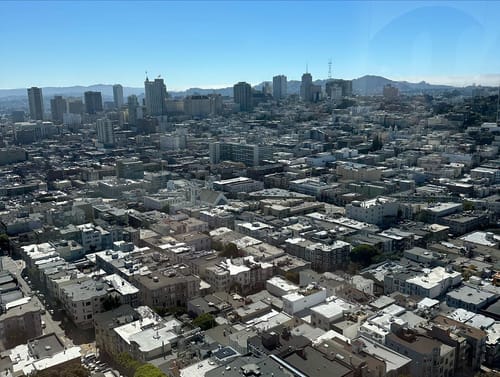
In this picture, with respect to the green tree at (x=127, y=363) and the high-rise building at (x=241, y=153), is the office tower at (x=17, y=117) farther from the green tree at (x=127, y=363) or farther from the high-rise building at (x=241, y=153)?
the green tree at (x=127, y=363)

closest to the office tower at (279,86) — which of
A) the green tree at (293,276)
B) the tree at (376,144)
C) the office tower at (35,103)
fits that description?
the office tower at (35,103)

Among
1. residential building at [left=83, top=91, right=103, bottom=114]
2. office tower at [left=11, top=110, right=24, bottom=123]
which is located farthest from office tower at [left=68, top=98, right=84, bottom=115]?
office tower at [left=11, top=110, right=24, bottom=123]

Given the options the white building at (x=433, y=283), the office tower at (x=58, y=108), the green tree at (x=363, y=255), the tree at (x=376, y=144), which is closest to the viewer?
the white building at (x=433, y=283)

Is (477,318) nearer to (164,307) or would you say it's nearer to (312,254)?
(312,254)

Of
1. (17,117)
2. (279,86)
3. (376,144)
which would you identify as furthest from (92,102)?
(376,144)

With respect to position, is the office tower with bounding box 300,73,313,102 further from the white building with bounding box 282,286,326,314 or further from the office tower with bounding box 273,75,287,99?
the white building with bounding box 282,286,326,314

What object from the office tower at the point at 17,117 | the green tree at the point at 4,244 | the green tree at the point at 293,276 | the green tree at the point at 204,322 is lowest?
the green tree at the point at 4,244

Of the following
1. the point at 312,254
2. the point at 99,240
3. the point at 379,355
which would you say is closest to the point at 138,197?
the point at 99,240

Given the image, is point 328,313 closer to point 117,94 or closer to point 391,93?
point 391,93
